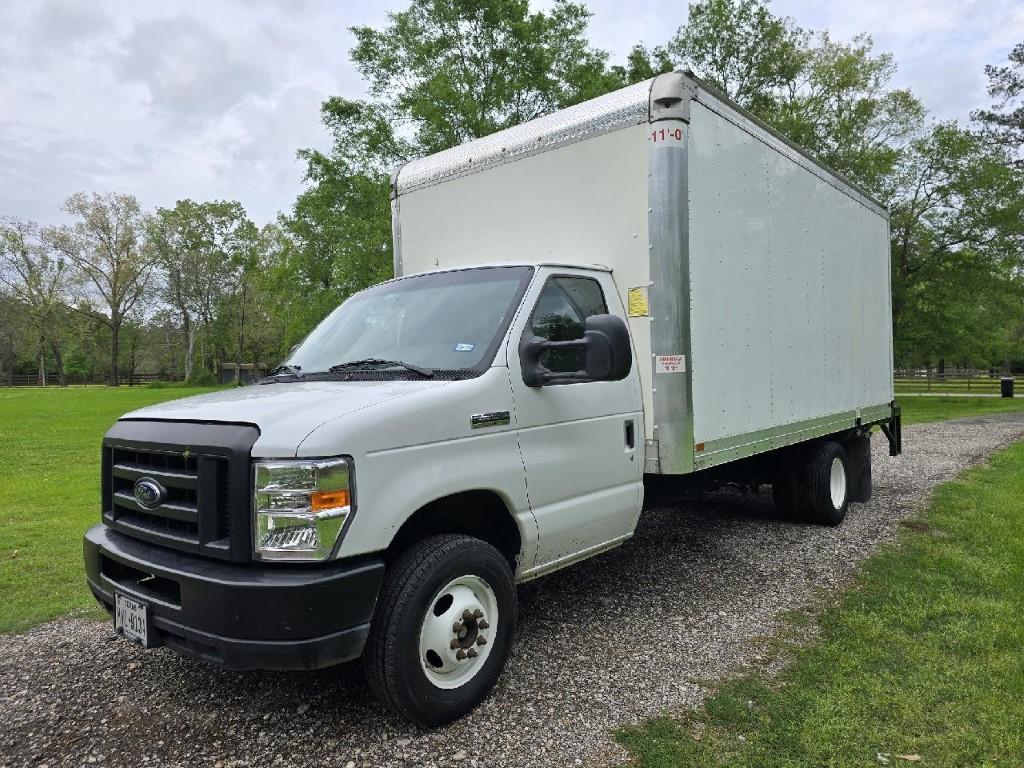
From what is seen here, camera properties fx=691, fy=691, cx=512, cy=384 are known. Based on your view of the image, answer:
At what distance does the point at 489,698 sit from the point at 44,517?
269 inches

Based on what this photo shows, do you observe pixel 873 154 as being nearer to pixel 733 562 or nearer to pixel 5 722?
pixel 733 562

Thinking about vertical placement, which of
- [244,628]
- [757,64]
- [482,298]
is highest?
[757,64]

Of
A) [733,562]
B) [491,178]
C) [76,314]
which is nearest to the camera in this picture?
[491,178]

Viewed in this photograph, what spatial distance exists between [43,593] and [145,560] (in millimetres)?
3091

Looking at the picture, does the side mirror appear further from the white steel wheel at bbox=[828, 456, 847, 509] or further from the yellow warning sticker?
the white steel wheel at bbox=[828, 456, 847, 509]

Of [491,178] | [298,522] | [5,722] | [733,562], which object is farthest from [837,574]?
[5,722]

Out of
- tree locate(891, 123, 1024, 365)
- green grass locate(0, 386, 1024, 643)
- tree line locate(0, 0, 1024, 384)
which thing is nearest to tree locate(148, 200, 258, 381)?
tree line locate(0, 0, 1024, 384)

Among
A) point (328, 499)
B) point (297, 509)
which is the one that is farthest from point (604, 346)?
point (297, 509)

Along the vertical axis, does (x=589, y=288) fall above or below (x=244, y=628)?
above

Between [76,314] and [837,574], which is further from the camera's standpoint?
[76,314]

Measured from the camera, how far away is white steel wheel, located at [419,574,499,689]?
3.15m

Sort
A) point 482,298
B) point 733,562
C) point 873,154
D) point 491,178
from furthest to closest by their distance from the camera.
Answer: point 873,154 → point 733,562 → point 491,178 → point 482,298

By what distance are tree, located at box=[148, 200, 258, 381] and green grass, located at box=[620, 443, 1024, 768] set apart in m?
60.5

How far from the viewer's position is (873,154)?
950 inches
